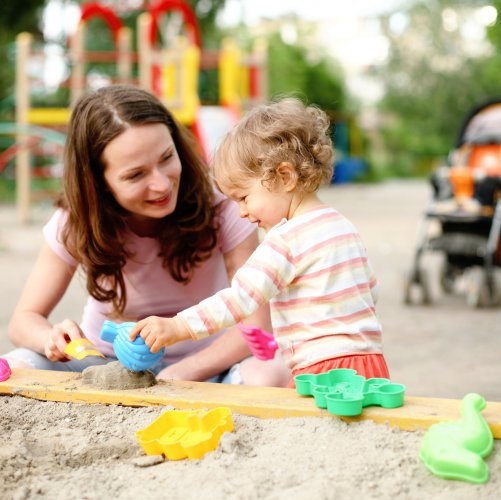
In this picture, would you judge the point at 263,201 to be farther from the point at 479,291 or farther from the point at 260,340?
the point at 479,291

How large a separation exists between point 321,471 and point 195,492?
0.83ft

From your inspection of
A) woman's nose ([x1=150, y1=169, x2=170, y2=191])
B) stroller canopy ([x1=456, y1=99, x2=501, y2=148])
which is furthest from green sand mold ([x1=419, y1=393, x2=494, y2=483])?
stroller canopy ([x1=456, y1=99, x2=501, y2=148])

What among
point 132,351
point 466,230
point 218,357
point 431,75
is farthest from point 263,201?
point 431,75

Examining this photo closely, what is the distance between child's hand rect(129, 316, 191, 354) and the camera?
1.85m

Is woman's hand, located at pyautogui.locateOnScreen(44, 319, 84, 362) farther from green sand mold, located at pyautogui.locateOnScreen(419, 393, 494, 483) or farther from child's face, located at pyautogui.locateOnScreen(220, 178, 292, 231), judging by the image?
green sand mold, located at pyautogui.locateOnScreen(419, 393, 494, 483)

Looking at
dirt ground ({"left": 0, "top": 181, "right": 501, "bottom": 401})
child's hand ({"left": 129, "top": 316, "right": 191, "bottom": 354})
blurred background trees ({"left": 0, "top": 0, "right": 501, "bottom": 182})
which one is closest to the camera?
child's hand ({"left": 129, "top": 316, "right": 191, "bottom": 354})

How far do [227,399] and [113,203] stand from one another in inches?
31.0

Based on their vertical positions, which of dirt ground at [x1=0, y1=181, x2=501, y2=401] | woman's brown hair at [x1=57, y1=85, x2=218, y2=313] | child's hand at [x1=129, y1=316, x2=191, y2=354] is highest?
woman's brown hair at [x1=57, y1=85, x2=218, y2=313]

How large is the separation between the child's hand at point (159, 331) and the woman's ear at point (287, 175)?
45cm

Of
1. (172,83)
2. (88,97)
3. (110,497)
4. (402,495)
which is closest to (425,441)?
(402,495)

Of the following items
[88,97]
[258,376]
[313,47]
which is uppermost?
[313,47]

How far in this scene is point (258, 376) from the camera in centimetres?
233

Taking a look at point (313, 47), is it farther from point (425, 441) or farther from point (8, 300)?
point (425, 441)

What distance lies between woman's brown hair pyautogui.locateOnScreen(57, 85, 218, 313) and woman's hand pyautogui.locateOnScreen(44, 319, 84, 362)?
0.24 metres
